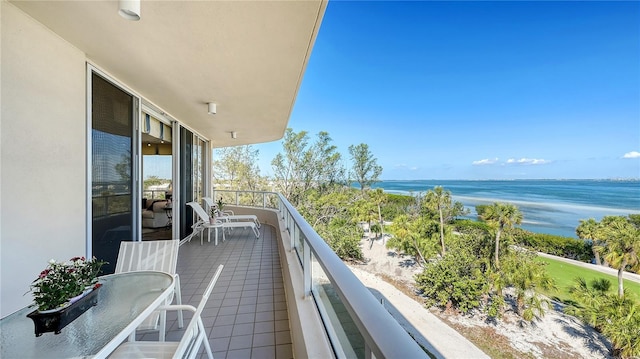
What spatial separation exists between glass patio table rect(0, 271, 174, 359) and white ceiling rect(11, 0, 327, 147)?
1.86m

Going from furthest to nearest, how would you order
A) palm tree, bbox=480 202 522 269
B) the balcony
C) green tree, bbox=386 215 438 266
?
green tree, bbox=386 215 438 266, palm tree, bbox=480 202 522 269, the balcony

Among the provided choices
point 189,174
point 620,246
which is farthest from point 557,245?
point 189,174

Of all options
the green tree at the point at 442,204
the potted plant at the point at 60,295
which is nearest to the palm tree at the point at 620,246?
the green tree at the point at 442,204

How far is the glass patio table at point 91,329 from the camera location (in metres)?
1.12

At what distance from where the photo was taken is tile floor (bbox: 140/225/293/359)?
80.2 inches

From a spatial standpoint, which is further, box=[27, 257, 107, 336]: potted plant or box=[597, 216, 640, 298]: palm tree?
box=[597, 216, 640, 298]: palm tree

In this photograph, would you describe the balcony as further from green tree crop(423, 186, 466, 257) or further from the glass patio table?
green tree crop(423, 186, 466, 257)

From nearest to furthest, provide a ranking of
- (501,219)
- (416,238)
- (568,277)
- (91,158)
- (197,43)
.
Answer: (197,43) < (91,158) < (501,219) < (568,277) < (416,238)

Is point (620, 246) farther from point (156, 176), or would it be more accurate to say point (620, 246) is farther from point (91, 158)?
point (91, 158)

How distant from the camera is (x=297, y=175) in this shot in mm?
→ 16906

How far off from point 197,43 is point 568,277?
62.4 feet

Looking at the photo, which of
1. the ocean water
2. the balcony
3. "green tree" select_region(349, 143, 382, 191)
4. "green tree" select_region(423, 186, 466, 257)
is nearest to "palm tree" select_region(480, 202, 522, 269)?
"green tree" select_region(423, 186, 466, 257)

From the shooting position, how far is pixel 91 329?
1.27 metres

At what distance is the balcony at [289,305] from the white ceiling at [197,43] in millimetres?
1552
